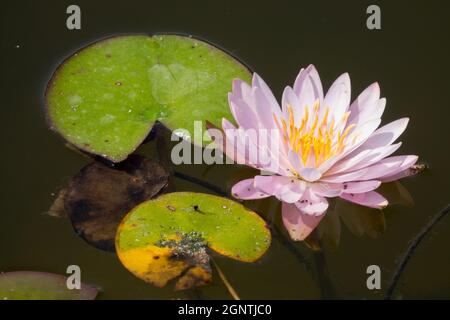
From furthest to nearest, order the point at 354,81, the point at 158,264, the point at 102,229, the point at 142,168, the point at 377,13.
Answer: the point at 377,13, the point at 354,81, the point at 142,168, the point at 102,229, the point at 158,264

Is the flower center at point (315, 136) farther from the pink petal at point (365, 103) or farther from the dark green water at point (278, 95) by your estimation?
the dark green water at point (278, 95)

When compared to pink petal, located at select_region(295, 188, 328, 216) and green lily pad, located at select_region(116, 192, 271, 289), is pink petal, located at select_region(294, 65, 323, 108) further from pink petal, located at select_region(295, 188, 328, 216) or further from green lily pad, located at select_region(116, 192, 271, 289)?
green lily pad, located at select_region(116, 192, 271, 289)

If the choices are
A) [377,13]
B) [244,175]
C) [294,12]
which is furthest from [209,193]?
[377,13]

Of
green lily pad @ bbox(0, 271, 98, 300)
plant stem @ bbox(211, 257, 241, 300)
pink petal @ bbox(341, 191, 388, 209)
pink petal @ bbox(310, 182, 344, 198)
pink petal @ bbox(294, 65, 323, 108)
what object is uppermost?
pink petal @ bbox(294, 65, 323, 108)

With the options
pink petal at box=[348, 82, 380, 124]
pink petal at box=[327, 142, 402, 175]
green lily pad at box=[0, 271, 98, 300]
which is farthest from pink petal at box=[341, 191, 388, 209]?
green lily pad at box=[0, 271, 98, 300]

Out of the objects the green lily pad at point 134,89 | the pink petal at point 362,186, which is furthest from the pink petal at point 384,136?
the green lily pad at point 134,89

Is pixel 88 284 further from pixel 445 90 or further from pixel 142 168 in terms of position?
pixel 445 90
